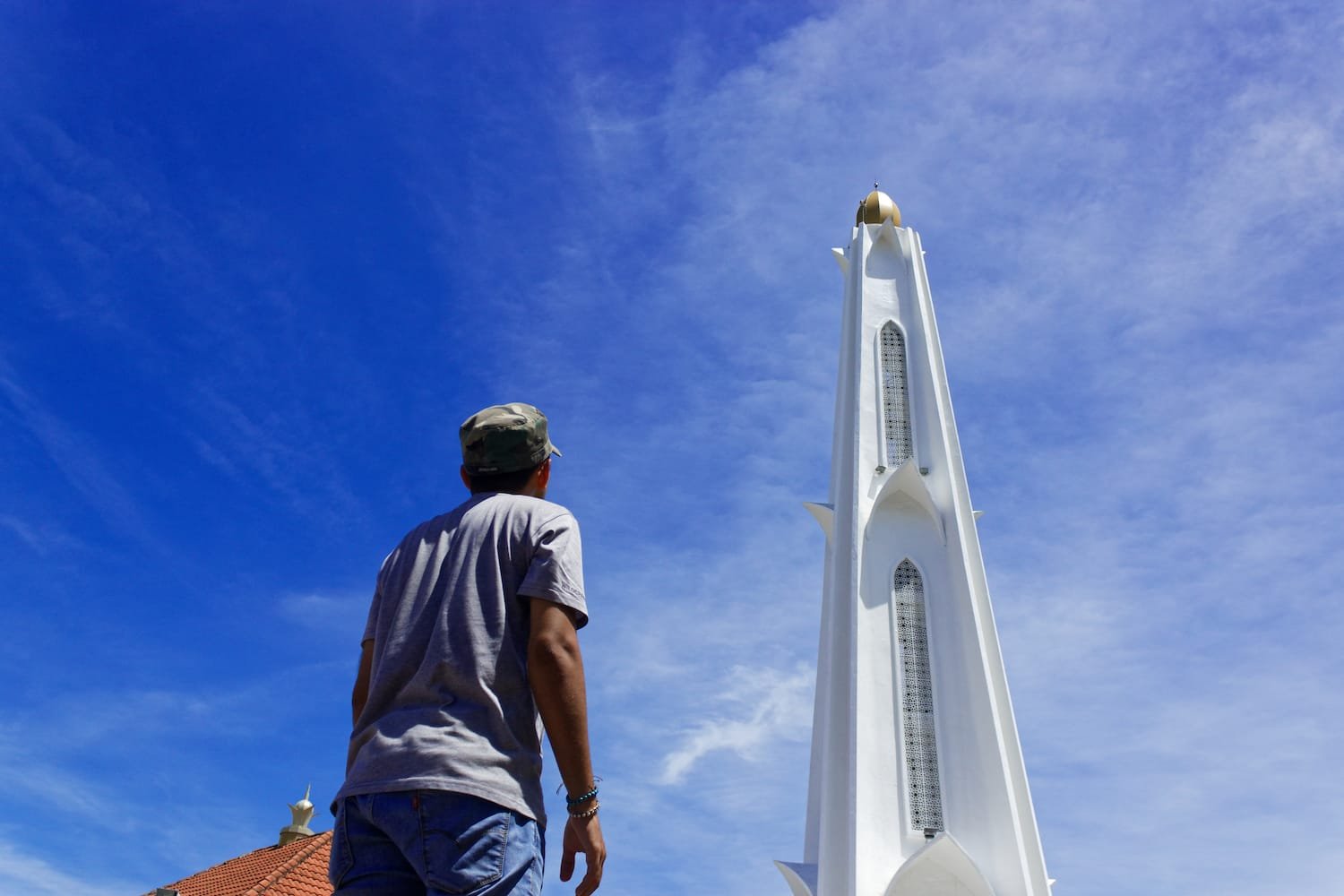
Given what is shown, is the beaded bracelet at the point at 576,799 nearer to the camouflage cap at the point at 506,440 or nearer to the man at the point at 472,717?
the man at the point at 472,717

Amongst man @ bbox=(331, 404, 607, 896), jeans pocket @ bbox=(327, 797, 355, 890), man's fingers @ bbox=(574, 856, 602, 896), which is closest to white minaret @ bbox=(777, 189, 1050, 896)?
man's fingers @ bbox=(574, 856, 602, 896)

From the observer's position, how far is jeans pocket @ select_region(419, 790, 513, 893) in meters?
2.38

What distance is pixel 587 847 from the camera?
2.68 metres

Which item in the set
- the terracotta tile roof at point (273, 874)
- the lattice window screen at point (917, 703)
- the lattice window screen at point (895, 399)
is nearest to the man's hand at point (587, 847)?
the terracotta tile roof at point (273, 874)

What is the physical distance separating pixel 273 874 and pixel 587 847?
13726 mm

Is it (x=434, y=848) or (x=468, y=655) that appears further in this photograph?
(x=468, y=655)

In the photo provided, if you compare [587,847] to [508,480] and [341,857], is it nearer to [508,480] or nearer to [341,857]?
[341,857]

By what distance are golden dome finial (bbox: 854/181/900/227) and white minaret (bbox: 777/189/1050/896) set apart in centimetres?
271

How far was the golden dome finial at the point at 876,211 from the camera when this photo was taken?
28641 mm

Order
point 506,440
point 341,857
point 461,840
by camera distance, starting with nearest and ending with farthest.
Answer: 1. point 461,840
2. point 341,857
3. point 506,440

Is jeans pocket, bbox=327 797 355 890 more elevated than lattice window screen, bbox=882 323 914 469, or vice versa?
lattice window screen, bbox=882 323 914 469

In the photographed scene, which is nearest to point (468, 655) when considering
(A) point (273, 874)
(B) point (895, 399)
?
(A) point (273, 874)

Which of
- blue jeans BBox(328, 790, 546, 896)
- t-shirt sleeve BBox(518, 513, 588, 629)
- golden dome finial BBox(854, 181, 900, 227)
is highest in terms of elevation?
golden dome finial BBox(854, 181, 900, 227)

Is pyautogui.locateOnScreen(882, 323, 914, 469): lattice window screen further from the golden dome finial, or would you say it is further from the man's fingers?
the man's fingers
